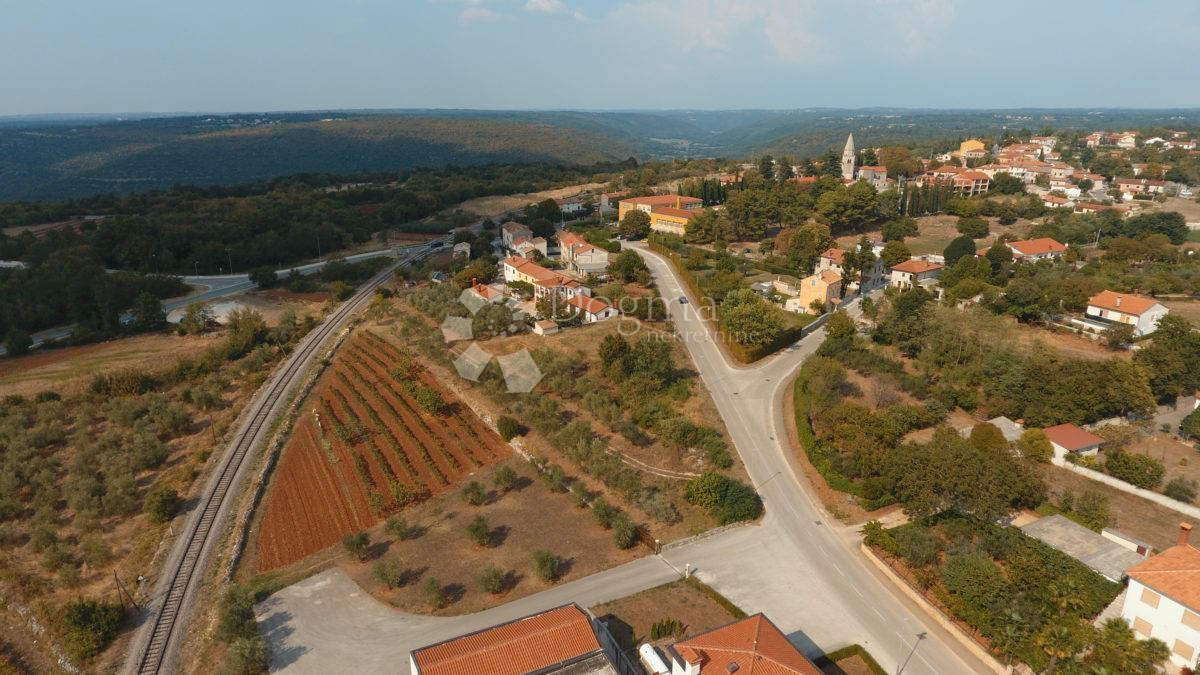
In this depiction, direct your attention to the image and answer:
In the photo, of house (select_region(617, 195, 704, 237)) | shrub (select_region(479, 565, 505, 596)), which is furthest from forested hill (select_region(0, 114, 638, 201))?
shrub (select_region(479, 565, 505, 596))

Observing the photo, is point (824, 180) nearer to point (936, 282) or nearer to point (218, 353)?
point (936, 282)

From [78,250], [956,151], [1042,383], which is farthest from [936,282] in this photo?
[956,151]

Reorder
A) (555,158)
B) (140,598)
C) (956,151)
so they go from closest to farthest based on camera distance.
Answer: (140,598) < (956,151) < (555,158)

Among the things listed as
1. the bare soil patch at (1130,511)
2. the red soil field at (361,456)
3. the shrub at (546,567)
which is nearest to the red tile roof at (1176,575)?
the bare soil patch at (1130,511)

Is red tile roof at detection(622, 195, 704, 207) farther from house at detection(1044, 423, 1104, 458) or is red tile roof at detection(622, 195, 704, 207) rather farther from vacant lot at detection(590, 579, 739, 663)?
vacant lot at detection(590, 579, 739, 663)

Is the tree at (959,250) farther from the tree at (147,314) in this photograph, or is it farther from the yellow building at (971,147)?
the yellow building at (971,147)
